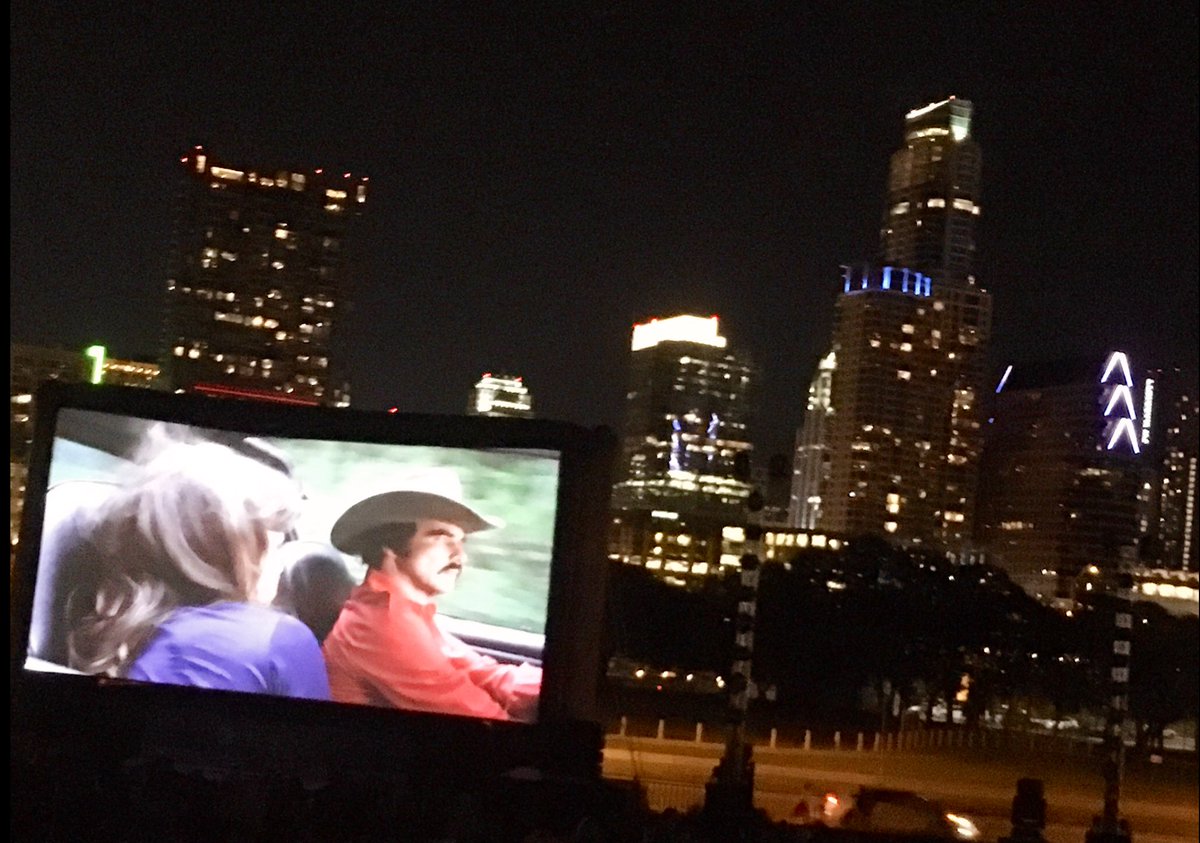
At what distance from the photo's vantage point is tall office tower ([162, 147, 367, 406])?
2584 inches

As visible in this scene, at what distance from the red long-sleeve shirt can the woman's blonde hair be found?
35.3 inches

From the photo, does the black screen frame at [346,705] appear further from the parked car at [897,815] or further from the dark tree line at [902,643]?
the dark tree line at [902,643]

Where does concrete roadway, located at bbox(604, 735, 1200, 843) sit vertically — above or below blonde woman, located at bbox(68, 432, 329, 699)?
below

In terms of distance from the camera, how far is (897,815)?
1166 cm

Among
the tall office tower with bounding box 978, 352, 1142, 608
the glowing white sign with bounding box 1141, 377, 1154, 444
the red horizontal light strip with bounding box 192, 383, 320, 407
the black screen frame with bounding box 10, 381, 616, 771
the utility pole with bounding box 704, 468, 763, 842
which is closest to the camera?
the utility pole with bounding box 704, 468, 763, 842

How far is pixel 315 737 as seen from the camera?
12.1 metres

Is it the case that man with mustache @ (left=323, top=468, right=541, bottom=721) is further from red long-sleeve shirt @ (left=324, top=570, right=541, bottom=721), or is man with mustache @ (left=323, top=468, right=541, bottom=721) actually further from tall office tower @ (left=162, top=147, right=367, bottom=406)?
tall office tower @ (left=162, top=147, right=367, bottom=406)

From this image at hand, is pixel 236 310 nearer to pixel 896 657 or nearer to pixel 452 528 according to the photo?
pixel 896 657

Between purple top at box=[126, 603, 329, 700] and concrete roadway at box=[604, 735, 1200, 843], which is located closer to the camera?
purple top at box=[126, 603, 329, 700]

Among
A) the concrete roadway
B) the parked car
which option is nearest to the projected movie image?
the concrete roadway

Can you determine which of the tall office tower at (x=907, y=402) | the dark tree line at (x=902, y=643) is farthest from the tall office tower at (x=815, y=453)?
the dark tree line at (x=902, y=643)

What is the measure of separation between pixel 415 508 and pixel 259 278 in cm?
5884

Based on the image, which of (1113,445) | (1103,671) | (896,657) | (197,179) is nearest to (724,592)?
(896,657)

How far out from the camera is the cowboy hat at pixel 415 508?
12188mm
